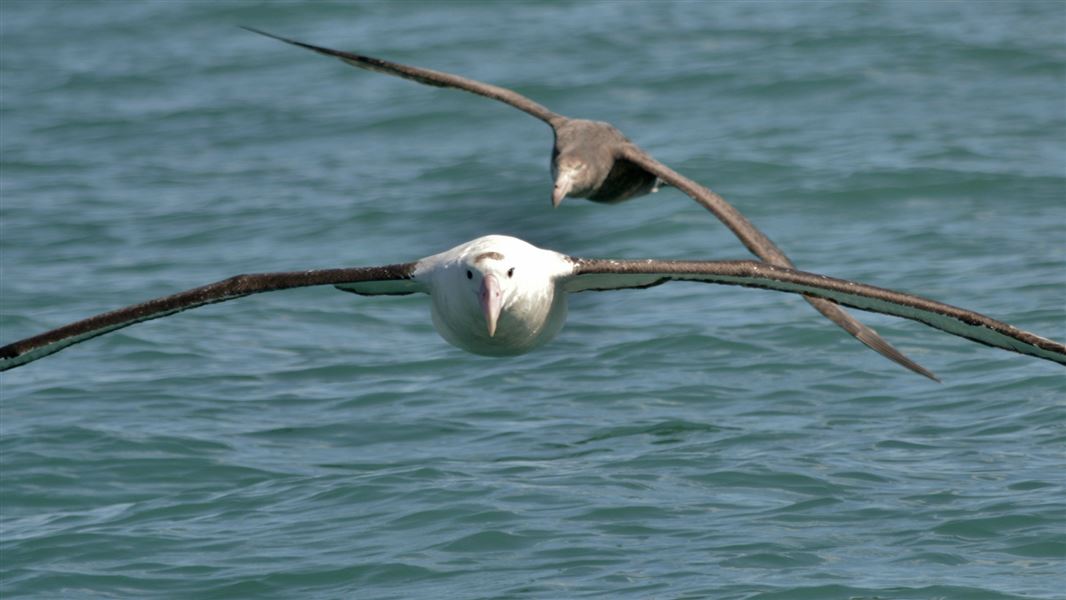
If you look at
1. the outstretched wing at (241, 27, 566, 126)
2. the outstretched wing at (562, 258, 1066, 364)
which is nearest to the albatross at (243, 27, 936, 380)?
the outstretched wing at (241, 27, 566, 126)

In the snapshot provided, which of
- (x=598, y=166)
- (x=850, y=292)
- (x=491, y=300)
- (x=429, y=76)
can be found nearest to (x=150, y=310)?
(x=491, y=300)

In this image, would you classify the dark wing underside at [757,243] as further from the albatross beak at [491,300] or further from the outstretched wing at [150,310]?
the outstretched wing at [150,310]

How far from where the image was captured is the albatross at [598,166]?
14016 mm

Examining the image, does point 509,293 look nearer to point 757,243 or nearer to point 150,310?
point 150,310

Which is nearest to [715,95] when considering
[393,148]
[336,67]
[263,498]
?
[393,148]

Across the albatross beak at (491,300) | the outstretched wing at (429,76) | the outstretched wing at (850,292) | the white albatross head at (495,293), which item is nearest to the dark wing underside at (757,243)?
the outstretched wing at (429,76)

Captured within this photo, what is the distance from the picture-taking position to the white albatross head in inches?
377

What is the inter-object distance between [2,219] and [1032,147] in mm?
12352

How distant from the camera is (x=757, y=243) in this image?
1371 centimetres

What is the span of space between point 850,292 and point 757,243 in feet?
13.8

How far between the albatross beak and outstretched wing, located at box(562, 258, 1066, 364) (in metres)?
0.88

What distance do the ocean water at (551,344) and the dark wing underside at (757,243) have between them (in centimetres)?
67

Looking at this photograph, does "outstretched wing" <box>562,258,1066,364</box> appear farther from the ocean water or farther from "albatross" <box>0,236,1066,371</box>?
the ocean water

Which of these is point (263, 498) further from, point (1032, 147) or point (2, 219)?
point (1032, 147)
